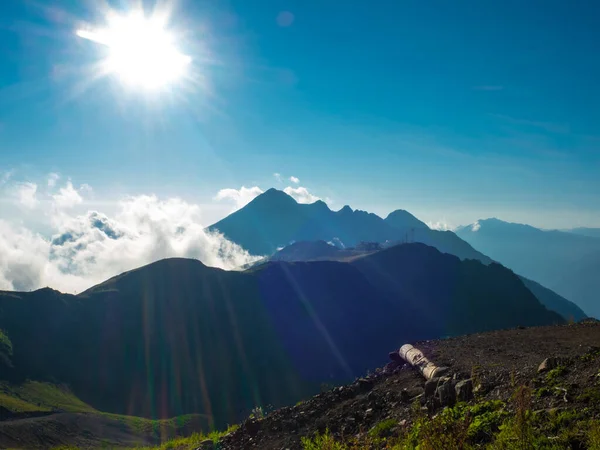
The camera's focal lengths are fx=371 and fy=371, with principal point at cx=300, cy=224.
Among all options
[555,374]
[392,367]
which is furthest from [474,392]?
[392,367]

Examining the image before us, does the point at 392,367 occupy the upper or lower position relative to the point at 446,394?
lower

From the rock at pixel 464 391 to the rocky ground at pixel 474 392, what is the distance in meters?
0.02

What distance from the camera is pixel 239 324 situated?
123062 mm

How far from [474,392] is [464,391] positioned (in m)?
0.21

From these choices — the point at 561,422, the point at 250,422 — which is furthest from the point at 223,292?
the point at 561,422

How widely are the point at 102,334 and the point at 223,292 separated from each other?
39087 millimetres

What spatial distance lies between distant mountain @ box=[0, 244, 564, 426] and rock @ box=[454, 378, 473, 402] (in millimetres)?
82965

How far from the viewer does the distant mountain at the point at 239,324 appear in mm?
94062

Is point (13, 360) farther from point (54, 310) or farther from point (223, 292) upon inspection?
point (223, 292)

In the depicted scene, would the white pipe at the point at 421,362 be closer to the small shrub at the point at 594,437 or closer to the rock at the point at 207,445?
the small shrub at the point at 594,437

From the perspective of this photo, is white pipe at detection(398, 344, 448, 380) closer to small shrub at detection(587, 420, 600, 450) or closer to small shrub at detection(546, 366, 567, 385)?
small shrub at detection(546, 366, 567, 385)

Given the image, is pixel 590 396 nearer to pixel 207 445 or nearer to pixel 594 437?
pixel 594 437

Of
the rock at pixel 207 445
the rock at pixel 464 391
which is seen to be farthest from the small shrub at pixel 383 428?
the rock at pixel 207 445

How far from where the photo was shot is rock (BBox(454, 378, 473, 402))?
27.3ft
